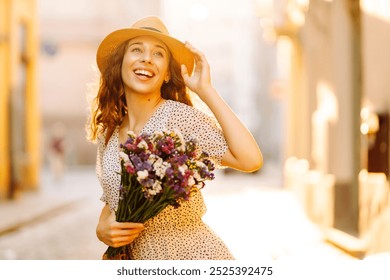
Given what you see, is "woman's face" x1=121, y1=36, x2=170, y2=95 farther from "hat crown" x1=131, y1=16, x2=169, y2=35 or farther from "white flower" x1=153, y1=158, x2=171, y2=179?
"white flower" x1=153, y1=158, x2=171, y2=179

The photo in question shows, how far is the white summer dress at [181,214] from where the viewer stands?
2.46 metres

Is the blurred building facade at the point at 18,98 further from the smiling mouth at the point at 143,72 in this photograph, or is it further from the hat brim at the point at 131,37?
the smiling mouth at the point at 143,72

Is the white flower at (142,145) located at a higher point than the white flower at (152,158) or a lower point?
higher

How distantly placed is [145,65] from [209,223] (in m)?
2.54

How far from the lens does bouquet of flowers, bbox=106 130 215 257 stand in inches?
91.1

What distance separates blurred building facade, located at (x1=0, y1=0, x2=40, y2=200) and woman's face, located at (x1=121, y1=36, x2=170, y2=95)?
347 inches

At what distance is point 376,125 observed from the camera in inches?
222

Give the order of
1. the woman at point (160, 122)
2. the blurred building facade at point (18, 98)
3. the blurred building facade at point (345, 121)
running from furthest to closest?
the blurred building facade at point (18, 98), the blurred building facade at point (345, 121), the woman at point (160, 122)

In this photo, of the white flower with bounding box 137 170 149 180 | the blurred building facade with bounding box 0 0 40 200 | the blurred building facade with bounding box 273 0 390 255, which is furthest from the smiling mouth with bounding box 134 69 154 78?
the blurred building facade with bounding box 0 0 40 200

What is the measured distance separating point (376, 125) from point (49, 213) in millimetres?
5431

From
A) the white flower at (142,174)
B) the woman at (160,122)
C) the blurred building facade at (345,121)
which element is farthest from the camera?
the blurred building facade at (345,121)

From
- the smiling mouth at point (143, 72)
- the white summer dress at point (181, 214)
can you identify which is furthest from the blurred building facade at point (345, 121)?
the smiling mouth at point (143, 72)

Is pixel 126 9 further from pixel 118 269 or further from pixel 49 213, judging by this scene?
pixel 118 269

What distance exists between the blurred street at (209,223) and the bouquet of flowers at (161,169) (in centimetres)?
157
